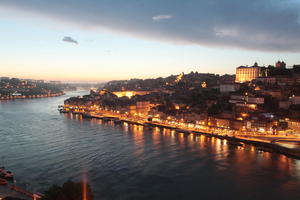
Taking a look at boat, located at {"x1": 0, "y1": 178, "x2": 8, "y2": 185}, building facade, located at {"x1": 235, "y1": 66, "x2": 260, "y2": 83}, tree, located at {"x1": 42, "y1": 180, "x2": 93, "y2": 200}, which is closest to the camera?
tree, located at {"x1": 42, "y1": 180, "x2": 93, "y2": 200}

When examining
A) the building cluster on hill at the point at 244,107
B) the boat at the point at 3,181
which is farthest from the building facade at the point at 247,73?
the boat at the point at 3,181

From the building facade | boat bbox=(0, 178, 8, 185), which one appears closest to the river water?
boat bbox=(0, 178, 8, 185)

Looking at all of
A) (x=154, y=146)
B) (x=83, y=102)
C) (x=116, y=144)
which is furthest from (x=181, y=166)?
(x=83, y=102)

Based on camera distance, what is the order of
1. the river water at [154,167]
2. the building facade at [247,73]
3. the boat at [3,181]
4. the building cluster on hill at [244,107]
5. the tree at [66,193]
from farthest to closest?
the building facade at [247,73] < the building cluster on hill at [244,107] < the river water at [154,167] < the boat at [3,181] < the tree at [66,193]

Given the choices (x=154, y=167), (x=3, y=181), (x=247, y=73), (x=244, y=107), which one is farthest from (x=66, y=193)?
(x=247, y=73)

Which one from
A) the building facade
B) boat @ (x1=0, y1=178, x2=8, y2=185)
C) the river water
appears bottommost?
the river water

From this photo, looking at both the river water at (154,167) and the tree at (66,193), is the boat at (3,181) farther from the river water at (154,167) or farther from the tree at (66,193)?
the tree at (66,193)

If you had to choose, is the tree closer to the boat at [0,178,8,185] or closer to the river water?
the river water

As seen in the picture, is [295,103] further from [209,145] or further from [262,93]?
[209,145]

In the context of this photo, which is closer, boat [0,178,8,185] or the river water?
boat [0,178,8,185]
